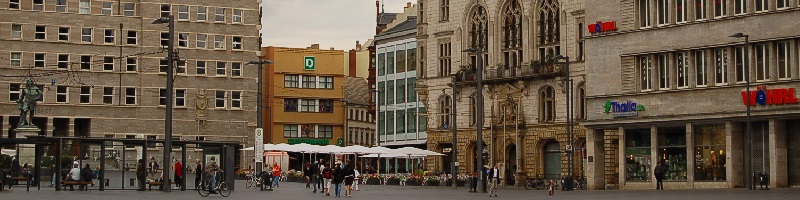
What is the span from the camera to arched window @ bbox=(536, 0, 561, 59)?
3654 inches

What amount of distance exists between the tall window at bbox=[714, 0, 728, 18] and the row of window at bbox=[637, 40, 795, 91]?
1537 millimetres

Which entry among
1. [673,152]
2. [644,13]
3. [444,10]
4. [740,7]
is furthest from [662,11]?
[444,10]

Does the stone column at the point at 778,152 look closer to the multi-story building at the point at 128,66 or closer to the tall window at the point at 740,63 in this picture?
the tall window at the point at 740,63

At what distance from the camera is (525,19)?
94.8 m

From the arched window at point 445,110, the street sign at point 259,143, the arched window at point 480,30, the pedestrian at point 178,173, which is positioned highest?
the arched window at point 480,30

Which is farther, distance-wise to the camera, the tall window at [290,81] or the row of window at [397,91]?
the tall window at [290,81]

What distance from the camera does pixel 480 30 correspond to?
99.1 metres

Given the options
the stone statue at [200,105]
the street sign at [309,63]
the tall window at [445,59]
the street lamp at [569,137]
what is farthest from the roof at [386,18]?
the street lamp at [569,137]

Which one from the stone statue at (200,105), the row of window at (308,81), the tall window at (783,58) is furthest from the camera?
the row of window at (308,81)

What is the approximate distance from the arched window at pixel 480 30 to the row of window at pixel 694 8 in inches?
1103

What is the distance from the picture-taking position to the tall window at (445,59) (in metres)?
102

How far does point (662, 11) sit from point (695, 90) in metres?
4.49

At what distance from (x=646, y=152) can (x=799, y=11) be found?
12595mm

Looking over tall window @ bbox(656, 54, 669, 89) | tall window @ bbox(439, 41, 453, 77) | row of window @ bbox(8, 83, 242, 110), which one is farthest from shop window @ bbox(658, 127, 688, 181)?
row of window @ bbox(8, 83, 242, 110)
